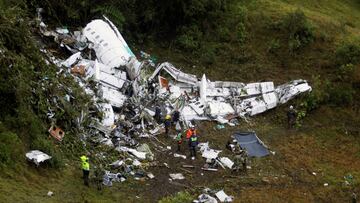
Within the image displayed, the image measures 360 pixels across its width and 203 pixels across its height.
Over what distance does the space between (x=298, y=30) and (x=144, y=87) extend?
920 centimetres

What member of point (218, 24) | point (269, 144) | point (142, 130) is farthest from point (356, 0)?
point (142, 130)

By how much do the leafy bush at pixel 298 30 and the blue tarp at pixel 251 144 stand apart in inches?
273

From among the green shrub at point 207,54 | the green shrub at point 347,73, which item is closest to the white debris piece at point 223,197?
the green shrub at point 207,54

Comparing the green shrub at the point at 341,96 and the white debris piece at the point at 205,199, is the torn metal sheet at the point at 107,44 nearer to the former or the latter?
the white debris piece at the point at 205,199

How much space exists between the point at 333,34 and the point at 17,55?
16.4 m

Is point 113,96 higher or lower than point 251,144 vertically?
higher

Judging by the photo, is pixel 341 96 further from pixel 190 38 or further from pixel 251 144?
pixel 190 38

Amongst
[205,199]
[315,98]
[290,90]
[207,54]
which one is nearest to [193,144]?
[205,199]

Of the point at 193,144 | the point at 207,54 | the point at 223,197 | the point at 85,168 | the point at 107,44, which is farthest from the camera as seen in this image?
the point at 207,54

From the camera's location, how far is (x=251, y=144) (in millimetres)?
21875

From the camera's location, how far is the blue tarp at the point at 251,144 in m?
21.5

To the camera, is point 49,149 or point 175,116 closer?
point 49,149

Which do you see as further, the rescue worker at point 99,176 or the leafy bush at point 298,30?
the leafy bush at point 298,30

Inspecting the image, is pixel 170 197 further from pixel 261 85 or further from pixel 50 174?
pixel 261 85
